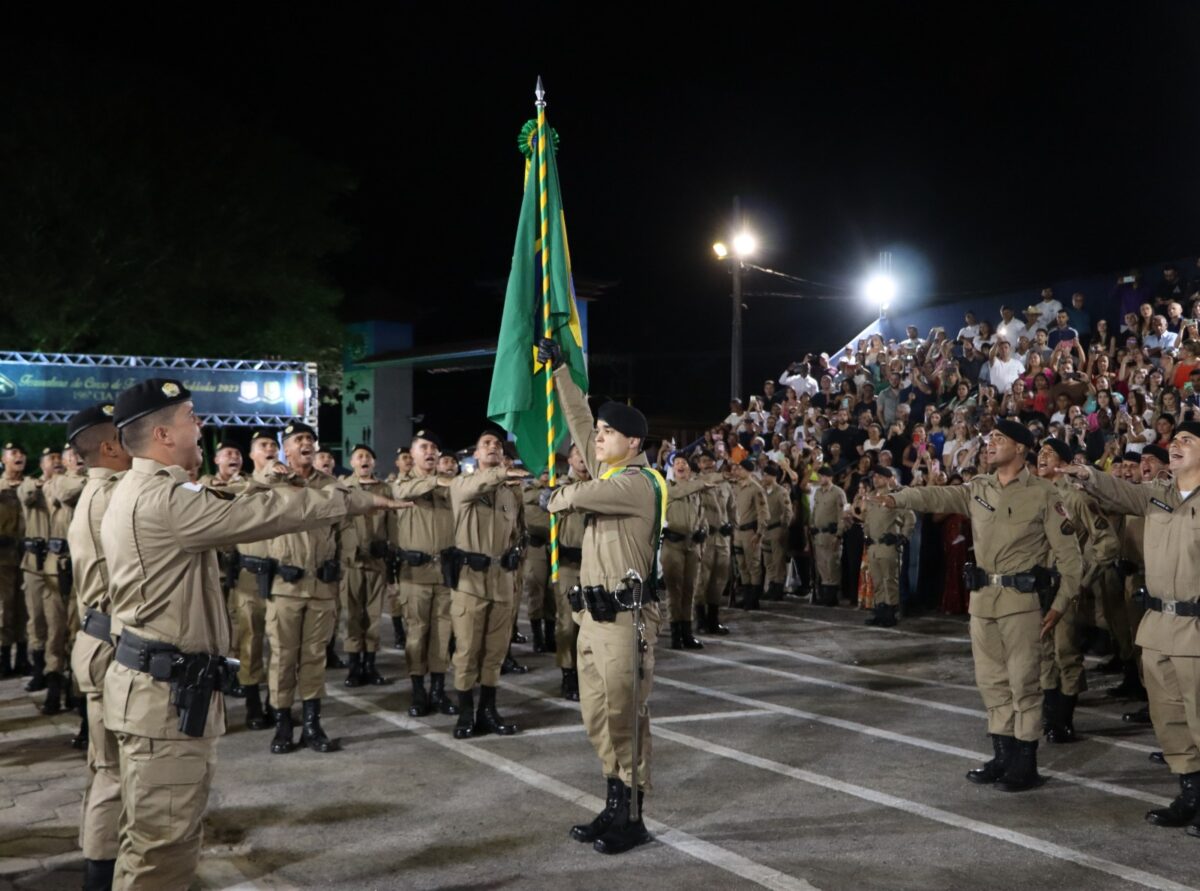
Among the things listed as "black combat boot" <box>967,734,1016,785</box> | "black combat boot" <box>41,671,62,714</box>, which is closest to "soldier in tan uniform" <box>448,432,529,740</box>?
"black combat boot" <box>967,734,1016,785</box>

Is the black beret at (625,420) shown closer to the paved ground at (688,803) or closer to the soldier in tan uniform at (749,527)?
the paved ground at (688,803)

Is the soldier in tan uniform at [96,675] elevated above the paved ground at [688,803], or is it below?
above

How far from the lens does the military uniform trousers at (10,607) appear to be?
10906mm

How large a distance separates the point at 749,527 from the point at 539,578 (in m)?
4.66

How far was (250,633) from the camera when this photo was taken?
29.1 feet

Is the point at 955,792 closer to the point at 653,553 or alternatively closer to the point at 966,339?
the point at 653,553

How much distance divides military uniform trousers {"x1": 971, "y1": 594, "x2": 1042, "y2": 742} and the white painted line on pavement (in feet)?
7.50

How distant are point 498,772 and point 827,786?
2.13m

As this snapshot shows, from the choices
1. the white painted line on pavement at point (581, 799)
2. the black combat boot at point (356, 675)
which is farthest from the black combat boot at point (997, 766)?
the black combat boot at point (356, 675)

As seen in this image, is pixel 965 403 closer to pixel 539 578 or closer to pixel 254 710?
pixel 539 578

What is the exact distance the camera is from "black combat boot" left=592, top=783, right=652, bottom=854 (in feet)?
18.3

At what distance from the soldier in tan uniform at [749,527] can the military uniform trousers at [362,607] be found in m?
6.33

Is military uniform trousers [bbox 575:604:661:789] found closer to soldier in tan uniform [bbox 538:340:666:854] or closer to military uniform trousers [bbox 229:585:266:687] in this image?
soldier in tan uniform [bbox 538:340:666:854]

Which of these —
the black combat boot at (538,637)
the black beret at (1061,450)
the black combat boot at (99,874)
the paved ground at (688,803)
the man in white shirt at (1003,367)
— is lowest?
the paved ground at (688,803)
